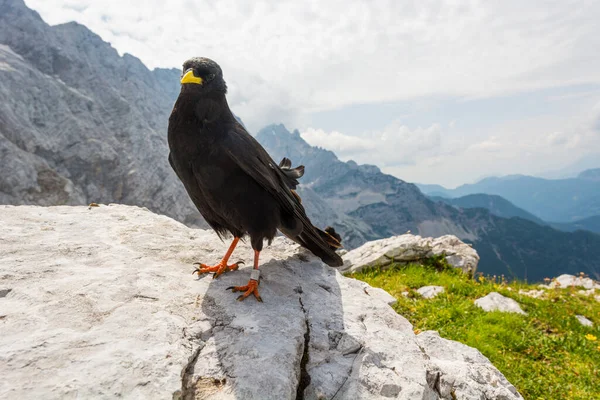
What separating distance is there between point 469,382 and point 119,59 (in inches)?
8004

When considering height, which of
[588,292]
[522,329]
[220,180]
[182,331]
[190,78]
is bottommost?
[522,329]

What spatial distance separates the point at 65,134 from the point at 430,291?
12016cm

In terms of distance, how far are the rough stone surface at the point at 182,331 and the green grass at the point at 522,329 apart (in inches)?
72.1

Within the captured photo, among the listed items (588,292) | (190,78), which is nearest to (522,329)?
(588,292)

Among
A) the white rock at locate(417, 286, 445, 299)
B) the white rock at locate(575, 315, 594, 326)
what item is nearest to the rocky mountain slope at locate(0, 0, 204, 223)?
the white rock at locate(417, 286, 445, 299)

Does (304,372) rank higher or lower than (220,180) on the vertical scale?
lower

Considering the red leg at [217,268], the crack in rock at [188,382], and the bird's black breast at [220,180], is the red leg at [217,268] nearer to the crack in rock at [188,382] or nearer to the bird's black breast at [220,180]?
the bird's black breast at [220,180]

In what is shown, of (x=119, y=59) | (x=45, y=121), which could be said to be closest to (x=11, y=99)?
(x=45, y=121)

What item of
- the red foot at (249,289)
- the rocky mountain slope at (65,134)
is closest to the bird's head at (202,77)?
the red foot at (249,289)

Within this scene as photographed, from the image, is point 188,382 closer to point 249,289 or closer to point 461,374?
point 249,289

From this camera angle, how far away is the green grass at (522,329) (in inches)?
243

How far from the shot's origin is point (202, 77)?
4754mm

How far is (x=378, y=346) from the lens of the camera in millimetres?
4008

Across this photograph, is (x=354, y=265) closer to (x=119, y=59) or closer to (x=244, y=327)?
(x=244, y=327)
